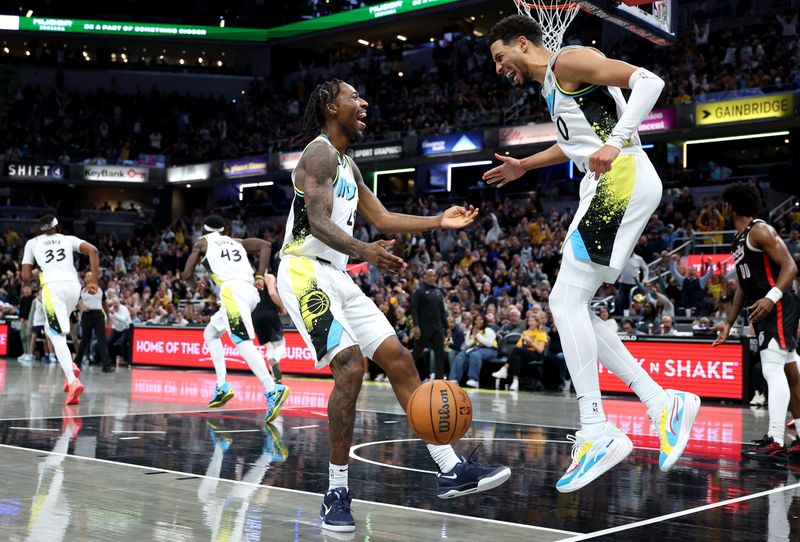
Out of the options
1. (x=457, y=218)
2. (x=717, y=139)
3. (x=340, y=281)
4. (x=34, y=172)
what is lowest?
(x=340, y=281)

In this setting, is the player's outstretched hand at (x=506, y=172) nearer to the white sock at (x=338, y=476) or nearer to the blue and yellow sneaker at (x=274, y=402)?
the white sock at (x=338, y=476)

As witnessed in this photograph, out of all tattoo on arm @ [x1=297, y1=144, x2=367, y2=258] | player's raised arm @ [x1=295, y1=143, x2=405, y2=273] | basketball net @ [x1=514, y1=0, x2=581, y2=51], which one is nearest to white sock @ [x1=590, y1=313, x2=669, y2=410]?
player's raised arm @ [x1=295, y1=143, x2=405, y2=273]

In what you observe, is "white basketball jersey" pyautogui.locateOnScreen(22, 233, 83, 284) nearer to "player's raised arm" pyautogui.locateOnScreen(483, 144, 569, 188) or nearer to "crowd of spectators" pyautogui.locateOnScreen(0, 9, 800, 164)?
"player's raised arm" pyautogui.locateOnScreen(483, 144, 569, 188)

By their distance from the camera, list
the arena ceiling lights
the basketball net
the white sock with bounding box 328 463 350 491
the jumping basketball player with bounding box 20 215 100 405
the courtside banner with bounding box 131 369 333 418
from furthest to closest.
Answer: the arena ceiling lights < the courtside banner with bounding box 131 369 333 418 < the jumping basketball player with bounding box 20 215 100 405 < the basketball net < the white sock with bounding box 328 463 350 491

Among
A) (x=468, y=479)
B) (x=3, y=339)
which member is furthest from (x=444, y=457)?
(x=3, y=339)

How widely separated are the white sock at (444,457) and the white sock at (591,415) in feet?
2.34

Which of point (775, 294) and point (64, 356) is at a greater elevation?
point (775, 294)

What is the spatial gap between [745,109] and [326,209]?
792 inches

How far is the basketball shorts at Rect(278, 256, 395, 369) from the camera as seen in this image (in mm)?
4676

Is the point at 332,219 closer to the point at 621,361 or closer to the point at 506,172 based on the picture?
the point at 506,172

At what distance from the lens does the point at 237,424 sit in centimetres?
867

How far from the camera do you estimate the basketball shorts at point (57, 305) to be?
10.6 meters

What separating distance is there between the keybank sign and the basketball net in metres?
30.3

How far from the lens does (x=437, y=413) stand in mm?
4527
